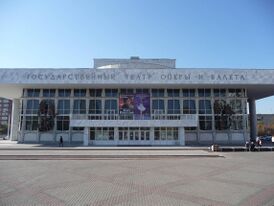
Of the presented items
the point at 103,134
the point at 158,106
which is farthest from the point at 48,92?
the point at 158,106

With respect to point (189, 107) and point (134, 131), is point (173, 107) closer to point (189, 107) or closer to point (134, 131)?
point (189, 107)

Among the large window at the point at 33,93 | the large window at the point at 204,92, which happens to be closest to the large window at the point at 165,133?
the large window at the point at 204,92

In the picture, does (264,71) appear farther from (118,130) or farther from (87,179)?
(87,179)

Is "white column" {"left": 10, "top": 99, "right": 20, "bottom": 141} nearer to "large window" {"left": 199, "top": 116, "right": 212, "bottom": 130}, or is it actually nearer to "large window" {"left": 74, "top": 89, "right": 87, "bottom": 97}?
"large window" {"left": 74, "top": 89, "right": 87, "bottom": 97}

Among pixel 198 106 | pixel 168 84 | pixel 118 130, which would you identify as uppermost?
pixel 168 84

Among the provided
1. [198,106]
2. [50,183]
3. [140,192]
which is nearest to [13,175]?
[50,183]

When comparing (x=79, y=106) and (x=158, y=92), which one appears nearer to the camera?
(x=79, y=106)

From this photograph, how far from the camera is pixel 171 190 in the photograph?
10859 mm

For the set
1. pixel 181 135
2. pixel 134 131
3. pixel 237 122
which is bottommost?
pixel 181 135

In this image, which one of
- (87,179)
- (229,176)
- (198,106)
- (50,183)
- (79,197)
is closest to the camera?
(79,197)

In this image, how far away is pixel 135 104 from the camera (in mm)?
41375

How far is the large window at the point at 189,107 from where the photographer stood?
4166 centimetres

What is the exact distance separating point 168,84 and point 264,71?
14.4 m

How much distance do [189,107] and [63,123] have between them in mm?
20027
